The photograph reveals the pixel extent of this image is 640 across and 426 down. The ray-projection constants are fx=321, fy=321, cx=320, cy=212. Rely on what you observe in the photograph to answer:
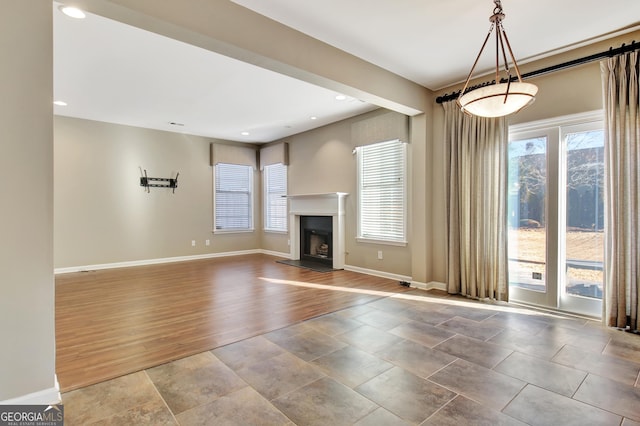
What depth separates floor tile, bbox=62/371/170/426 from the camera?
1.82 meters

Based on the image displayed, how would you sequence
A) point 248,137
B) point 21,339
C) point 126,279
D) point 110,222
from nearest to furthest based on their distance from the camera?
point 21,339 → point 126,279 → point 110,222 → point 248,137

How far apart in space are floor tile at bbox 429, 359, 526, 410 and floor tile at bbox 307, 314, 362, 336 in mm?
1005

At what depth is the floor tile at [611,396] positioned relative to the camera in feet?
6.05

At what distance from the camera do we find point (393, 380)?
85.2 inches

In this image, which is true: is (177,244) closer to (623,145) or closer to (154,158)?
(154,158)

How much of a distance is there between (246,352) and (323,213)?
393 centimetres

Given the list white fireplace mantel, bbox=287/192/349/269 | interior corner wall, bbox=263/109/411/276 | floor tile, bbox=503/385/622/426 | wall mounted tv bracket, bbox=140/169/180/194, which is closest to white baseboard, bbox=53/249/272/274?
white fireplace mantel, bbox=287/192/349/269

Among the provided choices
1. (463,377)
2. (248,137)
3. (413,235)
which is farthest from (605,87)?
(248,137)

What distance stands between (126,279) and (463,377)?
5.16m

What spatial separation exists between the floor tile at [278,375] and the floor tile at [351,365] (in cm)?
10

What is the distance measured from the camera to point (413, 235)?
4.69m

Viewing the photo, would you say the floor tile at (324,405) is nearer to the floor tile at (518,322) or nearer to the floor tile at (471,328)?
the floor tile at (471,328)

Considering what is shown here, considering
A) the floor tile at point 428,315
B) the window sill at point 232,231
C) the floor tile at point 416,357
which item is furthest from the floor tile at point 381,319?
the window sill at point 232,231

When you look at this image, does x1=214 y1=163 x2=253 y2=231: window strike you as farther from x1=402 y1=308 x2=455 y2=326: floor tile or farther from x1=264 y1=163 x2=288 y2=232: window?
x1=402 y1=308 x2=455 y2=326: floor tile
